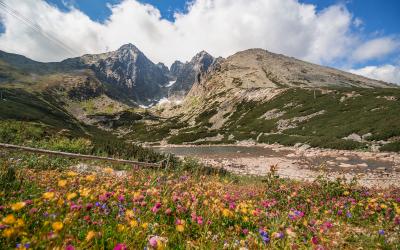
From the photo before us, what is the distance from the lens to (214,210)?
3.33 metres

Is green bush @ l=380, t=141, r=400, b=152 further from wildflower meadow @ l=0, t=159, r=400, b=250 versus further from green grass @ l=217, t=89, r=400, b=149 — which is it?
wildflower meadow @ l=0, t=159, r=400, b=250

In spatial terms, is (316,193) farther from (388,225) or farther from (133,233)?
(133,233)

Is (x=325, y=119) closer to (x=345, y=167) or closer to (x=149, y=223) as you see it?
(x=345, y=167)

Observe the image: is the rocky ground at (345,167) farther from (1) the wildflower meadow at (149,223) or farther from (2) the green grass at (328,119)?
(1) the wildflower meadow at (149,223)

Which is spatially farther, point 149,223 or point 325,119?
point 325,119

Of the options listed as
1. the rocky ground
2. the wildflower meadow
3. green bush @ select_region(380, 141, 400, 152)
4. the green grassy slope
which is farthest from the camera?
the green grassy slope

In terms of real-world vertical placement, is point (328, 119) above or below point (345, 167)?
above

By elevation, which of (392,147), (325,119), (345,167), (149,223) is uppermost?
(325,119)

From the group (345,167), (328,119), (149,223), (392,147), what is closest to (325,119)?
(328,119)

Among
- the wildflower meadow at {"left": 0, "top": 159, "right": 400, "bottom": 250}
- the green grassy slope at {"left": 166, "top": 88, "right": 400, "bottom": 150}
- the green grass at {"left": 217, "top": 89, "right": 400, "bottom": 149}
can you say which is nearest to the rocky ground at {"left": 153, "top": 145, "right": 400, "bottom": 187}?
the green grassy slope at {"left": 166, "top": 88, "right": 400, "bottom": 150}

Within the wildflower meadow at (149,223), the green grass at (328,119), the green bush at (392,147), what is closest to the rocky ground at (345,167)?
the green bush at (392,147)

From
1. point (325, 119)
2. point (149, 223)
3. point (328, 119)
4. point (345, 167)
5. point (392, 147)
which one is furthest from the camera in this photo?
point (325, 119)

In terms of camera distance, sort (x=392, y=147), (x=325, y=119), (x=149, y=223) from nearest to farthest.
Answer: (x=149, y=223)
(x=392, y=147)
(x=325, y=119)

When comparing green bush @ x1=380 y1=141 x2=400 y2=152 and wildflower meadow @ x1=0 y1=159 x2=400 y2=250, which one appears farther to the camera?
green bush @ x1=380 y1=141 x2=400 y2=152
